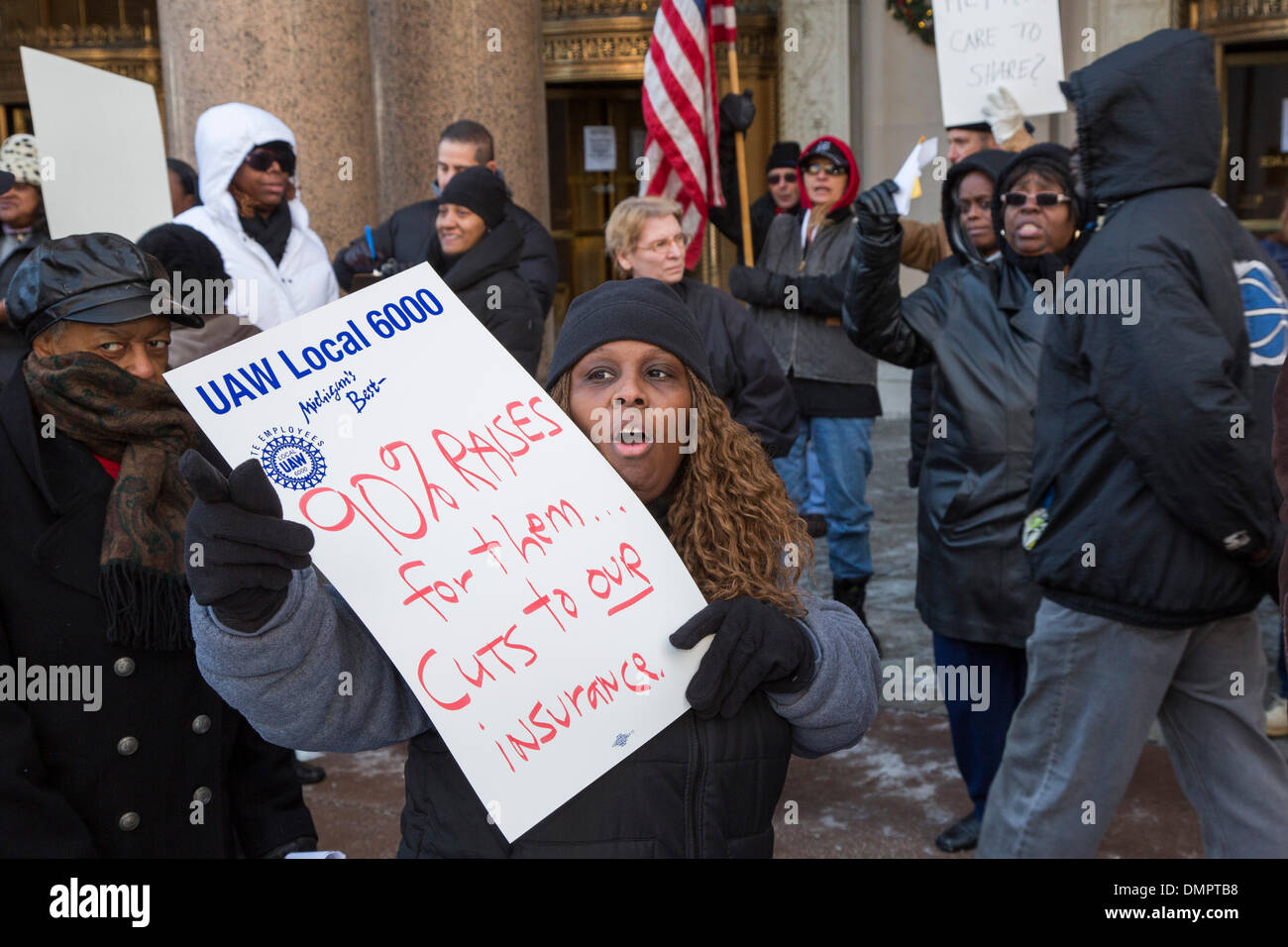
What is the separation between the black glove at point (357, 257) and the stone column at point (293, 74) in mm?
411

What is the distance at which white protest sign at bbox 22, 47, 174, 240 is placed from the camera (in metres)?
3.49

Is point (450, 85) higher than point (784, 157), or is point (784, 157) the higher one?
point (450, 85)

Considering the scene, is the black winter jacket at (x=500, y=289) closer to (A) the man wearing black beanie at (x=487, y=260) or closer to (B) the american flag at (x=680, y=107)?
(A) the man wearing black beanie at (x=487, y=260)

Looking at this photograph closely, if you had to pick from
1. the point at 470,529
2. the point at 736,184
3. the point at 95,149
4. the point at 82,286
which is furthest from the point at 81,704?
the point at 736,184

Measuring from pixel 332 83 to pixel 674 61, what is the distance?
1486mm

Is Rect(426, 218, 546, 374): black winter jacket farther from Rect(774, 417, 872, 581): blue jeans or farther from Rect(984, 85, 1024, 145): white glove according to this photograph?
Rect(984, 85, 1024, 145): white glove

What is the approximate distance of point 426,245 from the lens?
17.9 ft

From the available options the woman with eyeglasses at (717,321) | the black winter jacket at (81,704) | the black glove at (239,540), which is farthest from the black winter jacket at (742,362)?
the black glove at (239,540)

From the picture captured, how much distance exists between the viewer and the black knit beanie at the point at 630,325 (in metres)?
1.86

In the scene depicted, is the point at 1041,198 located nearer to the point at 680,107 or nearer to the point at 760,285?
the point at 760,285

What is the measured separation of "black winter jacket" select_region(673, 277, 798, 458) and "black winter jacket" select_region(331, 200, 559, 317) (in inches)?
41.8

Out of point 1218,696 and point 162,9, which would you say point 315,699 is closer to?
point 1218,696

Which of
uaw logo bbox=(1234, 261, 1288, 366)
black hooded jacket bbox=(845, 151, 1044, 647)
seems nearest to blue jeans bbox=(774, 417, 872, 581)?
black hooded jacket bbox=(845, 151, 1044, 647)

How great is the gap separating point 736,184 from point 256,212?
271cm
